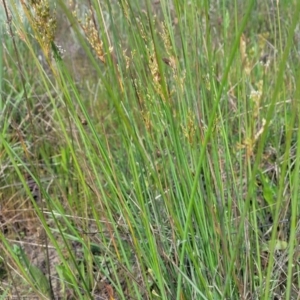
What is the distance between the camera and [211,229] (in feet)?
2.87

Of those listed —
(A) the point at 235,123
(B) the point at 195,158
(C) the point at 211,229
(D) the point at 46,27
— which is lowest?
(A) the point at 235,123

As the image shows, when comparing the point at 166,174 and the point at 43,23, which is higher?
the point at 43,23

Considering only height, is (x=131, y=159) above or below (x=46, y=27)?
below

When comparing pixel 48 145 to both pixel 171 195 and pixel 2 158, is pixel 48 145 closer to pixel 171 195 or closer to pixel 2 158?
pixel 2 158

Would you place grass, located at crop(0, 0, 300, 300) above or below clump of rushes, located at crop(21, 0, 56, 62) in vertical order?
below

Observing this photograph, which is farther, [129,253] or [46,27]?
[129,253]

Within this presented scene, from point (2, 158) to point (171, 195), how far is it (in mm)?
850

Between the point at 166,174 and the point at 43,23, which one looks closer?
the point at 43,23

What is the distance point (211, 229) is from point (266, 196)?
0.38m

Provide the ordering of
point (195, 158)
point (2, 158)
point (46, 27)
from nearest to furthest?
point (46, 27)
point (195, 158)
point (2, 158)

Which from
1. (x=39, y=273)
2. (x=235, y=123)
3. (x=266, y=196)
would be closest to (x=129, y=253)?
(x=39, y=273)

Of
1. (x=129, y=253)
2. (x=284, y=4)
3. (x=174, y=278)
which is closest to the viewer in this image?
(x=174, y=278)

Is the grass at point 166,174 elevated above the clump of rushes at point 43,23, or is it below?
→ below

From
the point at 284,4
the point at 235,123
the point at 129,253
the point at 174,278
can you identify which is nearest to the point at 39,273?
→ the point at 129,253
